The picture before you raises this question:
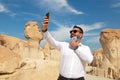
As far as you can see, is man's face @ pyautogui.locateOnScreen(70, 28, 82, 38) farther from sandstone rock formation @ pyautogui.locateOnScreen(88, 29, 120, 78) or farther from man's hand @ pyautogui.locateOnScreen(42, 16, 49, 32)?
sandstone rock formation @ pyautogui.locateOnScreen(88, 29, 120, 78)

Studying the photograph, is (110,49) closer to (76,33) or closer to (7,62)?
(7,62)

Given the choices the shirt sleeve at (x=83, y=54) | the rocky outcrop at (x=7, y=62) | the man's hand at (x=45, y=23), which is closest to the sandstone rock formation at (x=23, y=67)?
the rocky outcrop at (x=7, y=62)

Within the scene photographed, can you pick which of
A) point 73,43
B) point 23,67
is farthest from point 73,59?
point 23,67

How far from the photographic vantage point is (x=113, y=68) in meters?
40.8

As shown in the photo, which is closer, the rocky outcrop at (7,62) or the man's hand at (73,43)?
the man's hand at (73,43)

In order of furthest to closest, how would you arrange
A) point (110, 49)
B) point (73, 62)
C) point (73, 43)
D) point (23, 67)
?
1. point (110, 49)
2. point (23, 67)
3. point (73, 62)
4. point (73, 43)

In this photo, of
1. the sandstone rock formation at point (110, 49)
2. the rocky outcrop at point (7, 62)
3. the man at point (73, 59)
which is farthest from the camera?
the sandstone rock formation at point (110, 49)

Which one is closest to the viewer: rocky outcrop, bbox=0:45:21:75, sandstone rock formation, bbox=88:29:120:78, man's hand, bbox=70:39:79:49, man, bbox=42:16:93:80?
man's hand, bbox=70:39:79:49

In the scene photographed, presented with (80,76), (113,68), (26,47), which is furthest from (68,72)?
(113,68)

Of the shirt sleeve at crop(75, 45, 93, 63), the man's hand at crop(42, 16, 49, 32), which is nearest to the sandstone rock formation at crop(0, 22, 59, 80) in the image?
the man's hand at crop(42, 16, 49, 32)

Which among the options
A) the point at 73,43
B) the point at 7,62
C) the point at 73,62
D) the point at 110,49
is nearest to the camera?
the point at 73,43

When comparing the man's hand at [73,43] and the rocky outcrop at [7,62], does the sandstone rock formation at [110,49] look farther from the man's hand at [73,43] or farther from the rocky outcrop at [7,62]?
the man's hand at [73,43]

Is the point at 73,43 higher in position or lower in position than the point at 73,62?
higher

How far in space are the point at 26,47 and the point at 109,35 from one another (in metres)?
12.3
